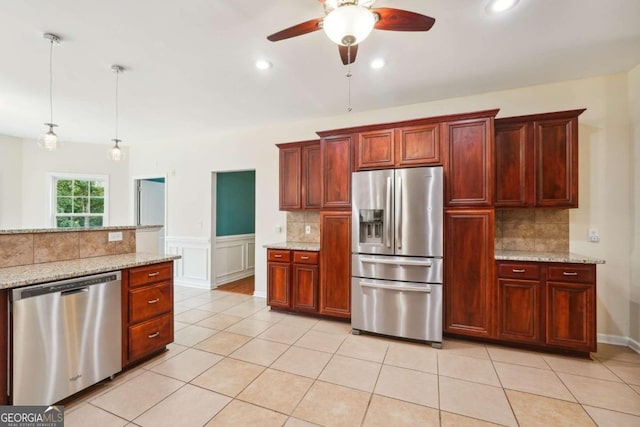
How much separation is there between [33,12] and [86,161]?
15.0ft

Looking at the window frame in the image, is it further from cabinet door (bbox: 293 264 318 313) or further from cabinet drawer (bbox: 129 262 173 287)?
cabinet door (bbox: 293 264 318 313)

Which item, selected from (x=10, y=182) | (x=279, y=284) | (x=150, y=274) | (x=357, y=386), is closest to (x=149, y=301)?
(x=150, y=274)

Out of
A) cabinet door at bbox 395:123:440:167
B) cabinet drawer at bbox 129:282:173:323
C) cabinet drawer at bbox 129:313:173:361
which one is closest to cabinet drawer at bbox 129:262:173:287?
cabinet drawer at bbox 129:282:173:323

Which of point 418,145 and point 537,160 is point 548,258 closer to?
point 537,160

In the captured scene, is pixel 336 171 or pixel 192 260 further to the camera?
pixel 192 260

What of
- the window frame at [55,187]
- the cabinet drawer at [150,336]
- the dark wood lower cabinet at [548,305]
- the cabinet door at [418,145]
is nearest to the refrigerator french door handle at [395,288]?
the dark wood lower cabinet at [548,305]

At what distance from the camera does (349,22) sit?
146 cm

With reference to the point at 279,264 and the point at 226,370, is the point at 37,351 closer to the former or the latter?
the point at 226,370

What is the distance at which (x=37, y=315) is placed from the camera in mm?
1780

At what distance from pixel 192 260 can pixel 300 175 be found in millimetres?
2792

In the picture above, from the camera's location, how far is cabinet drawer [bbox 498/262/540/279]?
268 centimetres

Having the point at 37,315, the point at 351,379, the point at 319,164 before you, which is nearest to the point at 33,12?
the point at 37,315

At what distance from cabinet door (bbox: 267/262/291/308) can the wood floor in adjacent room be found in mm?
1080

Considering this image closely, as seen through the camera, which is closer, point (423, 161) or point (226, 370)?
point (226, 370)
